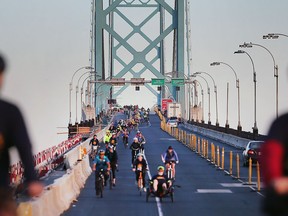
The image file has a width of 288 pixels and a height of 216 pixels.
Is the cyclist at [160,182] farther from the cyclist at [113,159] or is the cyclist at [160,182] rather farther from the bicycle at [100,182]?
the cyclist at [113,159]

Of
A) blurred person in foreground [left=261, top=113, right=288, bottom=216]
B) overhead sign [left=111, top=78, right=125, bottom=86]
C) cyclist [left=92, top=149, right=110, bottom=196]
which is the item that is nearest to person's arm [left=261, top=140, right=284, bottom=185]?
blurred person in foreground [left=261, top=113, right=288, bottom=216]

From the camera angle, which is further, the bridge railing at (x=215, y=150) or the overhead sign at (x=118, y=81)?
the overhead sign at (x=118, y=81)

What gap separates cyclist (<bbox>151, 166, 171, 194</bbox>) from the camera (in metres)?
24.8

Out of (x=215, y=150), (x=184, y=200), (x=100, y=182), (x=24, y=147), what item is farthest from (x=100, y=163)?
(x=215, y=150)

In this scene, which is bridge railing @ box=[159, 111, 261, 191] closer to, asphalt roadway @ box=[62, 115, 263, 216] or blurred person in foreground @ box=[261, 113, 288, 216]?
asphalt roadway @ box=[62, 115, 263, 216]

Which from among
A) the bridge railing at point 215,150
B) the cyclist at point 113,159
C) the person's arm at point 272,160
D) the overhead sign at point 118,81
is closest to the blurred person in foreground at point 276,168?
the person's arm at point 272,160

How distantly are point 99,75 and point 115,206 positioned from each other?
12214 centimetres

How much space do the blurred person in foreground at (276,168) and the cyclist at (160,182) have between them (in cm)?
1987

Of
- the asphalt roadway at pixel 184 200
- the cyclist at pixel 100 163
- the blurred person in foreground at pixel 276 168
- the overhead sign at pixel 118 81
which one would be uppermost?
the overhead sign at pixel 118 81

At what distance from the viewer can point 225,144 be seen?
7325 cm

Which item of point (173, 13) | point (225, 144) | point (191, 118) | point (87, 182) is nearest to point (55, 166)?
point (87, 182)

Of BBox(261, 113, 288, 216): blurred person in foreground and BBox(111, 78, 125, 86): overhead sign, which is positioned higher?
BBox(111, 78, 125, 86): overhead sign

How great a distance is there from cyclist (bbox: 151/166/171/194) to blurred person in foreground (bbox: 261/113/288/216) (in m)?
19.9

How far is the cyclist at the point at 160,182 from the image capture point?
2483cm
